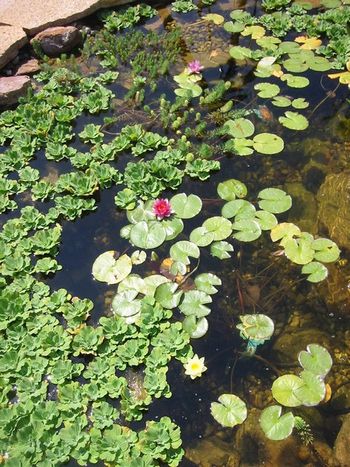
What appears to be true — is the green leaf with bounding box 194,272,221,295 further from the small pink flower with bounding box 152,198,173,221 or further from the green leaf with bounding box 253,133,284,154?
the green leaf with bounding box 253,133,284,154

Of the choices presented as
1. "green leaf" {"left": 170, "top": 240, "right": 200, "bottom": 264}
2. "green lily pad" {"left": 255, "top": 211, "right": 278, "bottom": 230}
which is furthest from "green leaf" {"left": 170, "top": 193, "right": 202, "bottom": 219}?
"green lily pad" {"left": 255, "top": 211, "right": 278, "bottom": 230}

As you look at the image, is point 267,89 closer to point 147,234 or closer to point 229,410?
point 147,234

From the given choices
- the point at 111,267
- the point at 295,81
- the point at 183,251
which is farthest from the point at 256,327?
the point at 295,81

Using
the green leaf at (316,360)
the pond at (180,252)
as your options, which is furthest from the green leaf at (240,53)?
the green leaf at (316,360)

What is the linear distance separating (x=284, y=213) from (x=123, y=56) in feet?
9.61

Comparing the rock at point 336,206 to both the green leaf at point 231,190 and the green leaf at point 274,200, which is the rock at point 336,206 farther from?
the green leaf at point 231,190

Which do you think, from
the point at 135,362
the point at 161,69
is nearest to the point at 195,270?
the point at 135,362

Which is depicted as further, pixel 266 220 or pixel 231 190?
pixel 231 190

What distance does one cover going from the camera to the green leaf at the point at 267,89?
16.8 feet

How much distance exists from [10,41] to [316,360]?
15.7 ft

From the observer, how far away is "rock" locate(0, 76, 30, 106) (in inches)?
202

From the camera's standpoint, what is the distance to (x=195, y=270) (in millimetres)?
3807

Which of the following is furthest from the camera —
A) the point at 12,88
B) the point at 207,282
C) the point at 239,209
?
the point at 12,88

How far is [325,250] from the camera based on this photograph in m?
3.79
